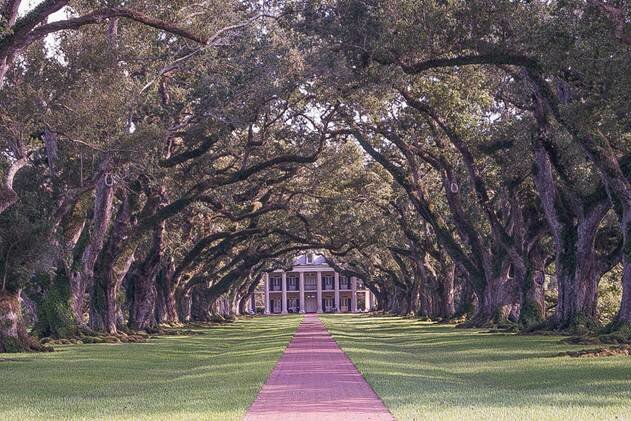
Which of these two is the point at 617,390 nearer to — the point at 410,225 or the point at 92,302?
the point at 92,302

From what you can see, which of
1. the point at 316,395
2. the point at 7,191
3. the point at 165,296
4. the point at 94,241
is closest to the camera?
the point at 316,395

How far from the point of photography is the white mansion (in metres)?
154

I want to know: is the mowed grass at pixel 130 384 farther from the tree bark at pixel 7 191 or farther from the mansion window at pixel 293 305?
the mansion window at pixel 293 305

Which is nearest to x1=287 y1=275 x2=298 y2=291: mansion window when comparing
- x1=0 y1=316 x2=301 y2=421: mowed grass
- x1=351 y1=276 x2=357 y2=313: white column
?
x1=351 y1=276 x2=357 y2=313: white column

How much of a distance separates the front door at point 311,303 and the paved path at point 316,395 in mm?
132338

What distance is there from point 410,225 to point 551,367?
35.8m

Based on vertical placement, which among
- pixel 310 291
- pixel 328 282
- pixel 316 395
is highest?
pixel 328 282

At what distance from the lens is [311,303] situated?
15600cm

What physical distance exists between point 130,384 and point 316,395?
560 centimetres

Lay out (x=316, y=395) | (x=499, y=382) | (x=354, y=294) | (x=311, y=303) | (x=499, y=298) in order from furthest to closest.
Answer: (x=311, y=303), (x=354, y=294), (x=499, y=298), (x=499, y=382), (x=316, y=395)

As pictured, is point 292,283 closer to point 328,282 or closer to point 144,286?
point 328,282

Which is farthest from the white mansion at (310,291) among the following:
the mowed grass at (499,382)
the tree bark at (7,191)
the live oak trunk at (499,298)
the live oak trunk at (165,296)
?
the tree bark at (7,191)

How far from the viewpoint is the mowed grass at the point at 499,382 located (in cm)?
1202

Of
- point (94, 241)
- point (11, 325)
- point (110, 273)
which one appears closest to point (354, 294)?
point (110, 273)
